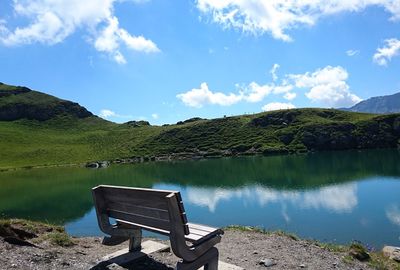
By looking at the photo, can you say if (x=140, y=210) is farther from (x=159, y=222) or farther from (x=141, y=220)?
(x=159, y=222)

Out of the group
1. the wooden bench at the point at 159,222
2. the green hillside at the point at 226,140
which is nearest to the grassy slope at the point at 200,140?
→ the green hillside at the point at 226,140

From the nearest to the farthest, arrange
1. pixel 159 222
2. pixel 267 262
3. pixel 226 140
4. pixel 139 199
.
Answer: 1. pixel 159 222
2. pixel 139 199
3. pixel 267 262
4. pixel 226 140

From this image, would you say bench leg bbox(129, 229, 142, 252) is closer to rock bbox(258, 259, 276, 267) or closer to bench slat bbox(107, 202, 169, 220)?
bench slat bbox(107, 202, 169, 220)

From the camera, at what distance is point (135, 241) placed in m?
11.3

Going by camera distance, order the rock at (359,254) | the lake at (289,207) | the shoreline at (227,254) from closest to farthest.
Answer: the shoreline at (227,254)
the rock at (359,254)
the lake at (289,207)

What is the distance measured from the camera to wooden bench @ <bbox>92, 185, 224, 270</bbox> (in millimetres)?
7613

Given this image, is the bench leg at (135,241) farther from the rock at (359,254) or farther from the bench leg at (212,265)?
the rock at (359,254)

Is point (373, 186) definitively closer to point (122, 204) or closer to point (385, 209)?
point (385, 209)

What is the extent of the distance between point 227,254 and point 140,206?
5062 mm

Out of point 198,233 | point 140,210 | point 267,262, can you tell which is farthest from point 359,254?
point 140,210

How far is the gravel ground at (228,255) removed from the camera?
10086mm

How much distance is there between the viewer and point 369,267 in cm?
1202

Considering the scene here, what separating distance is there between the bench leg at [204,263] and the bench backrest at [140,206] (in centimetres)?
75

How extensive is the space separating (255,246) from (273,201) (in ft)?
101
